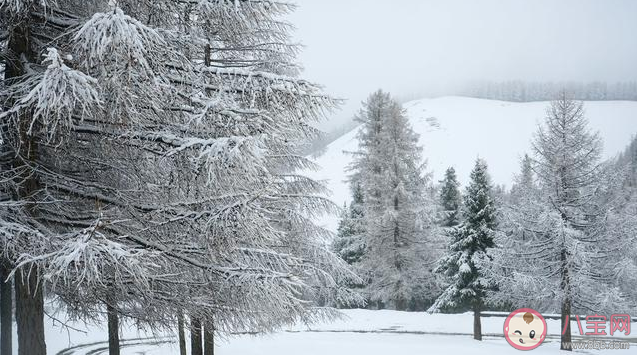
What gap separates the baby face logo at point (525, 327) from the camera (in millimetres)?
20773

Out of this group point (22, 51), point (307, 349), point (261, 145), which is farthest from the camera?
point (307, 349)

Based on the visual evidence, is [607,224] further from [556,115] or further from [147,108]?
[147,108]

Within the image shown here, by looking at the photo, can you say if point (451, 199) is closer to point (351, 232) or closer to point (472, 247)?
point (351, 232)

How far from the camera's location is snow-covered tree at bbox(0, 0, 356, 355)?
4117 millimetres

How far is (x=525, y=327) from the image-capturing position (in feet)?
71.9

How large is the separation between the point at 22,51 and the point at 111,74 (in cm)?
190

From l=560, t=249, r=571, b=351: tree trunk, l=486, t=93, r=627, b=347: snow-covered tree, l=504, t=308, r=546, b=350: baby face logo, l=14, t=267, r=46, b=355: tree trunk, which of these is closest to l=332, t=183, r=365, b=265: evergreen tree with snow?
l=504, t=308, r=546, b=350: baby face logo

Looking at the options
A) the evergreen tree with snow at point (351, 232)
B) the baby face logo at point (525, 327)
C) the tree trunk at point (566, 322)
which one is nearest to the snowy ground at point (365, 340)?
the tree trunk at point (566, 322)

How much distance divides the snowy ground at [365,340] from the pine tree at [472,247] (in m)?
2.05

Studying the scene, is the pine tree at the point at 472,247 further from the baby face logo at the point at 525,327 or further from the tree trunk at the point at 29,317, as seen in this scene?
the tree trunk at the point at 29,317

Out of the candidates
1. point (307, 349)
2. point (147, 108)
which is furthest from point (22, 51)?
point (307, 349)

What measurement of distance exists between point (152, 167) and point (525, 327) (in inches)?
870

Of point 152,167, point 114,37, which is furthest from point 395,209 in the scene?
point 114,37

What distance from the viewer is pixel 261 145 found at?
4.18 metres
